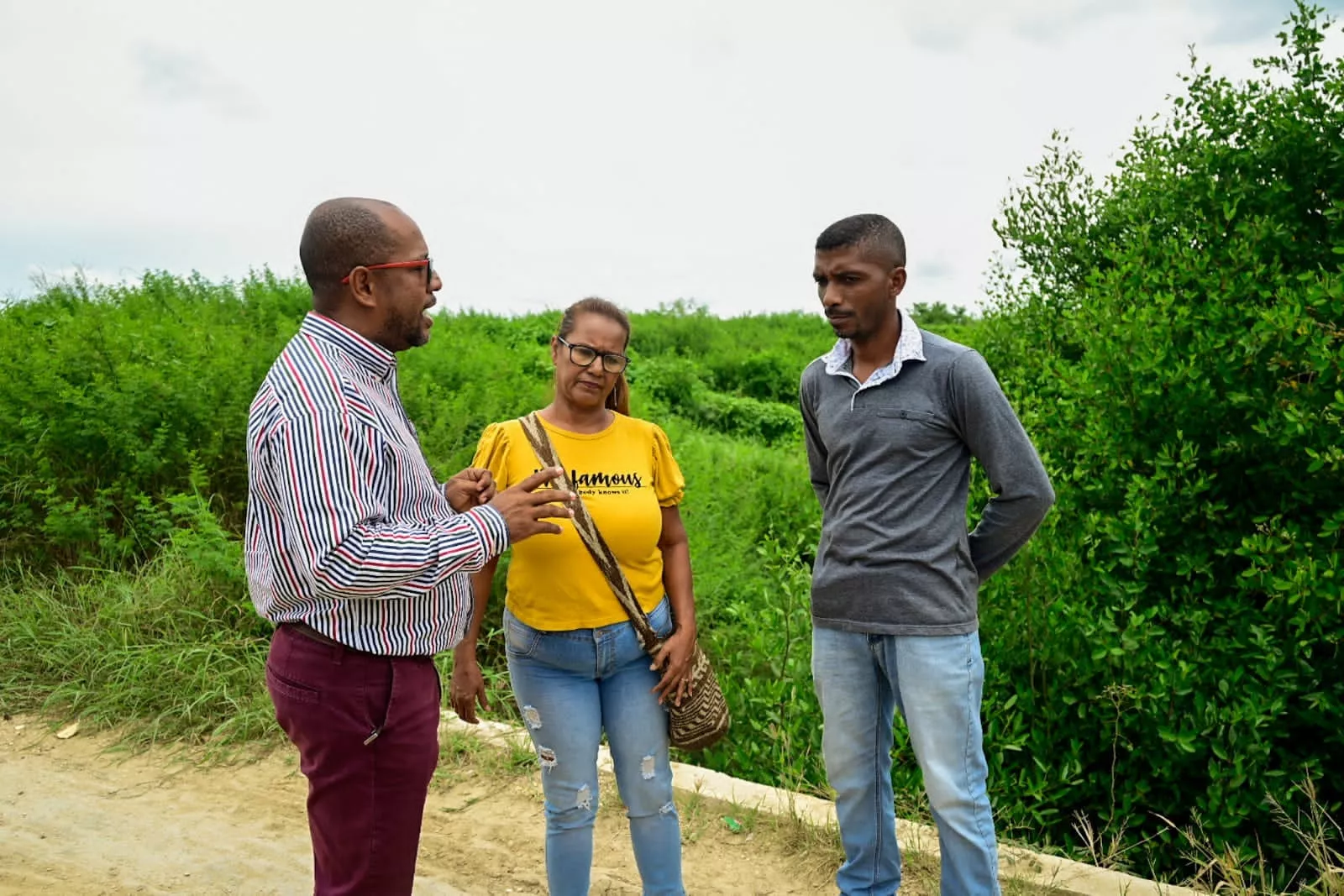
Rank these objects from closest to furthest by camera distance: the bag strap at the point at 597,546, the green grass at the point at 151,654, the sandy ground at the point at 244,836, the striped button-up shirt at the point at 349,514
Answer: the striped button-up shirt at the point at 349,514 < the bag strap at the point at 597,546 < the sandy ground at the point at 244,836 < the green grass at the point at 151,654

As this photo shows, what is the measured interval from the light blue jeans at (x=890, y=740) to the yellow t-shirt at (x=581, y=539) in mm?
616

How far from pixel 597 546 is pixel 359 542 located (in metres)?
0.90

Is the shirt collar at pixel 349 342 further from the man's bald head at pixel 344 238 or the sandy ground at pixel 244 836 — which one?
the sandy ground at pixel 244 836

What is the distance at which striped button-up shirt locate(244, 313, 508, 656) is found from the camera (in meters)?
2.26

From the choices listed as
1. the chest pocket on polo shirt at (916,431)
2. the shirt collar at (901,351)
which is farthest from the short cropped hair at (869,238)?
the chest pocket on polo shirt at (916,431)

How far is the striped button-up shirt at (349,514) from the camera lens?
2.26 meters

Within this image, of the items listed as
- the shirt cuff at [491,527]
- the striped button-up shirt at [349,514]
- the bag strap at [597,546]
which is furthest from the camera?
the bag strap at [597,546]

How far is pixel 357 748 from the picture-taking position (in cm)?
246

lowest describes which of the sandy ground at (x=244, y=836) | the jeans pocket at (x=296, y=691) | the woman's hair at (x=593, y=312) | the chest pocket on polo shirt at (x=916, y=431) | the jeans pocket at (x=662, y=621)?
the sandy ground at (x=244, y=836)

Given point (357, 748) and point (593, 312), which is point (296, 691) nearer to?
point (357, 748)

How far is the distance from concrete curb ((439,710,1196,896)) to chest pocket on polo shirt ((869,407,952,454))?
1.45 m

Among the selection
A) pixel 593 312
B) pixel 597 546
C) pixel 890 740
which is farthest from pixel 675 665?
pixel 593 312

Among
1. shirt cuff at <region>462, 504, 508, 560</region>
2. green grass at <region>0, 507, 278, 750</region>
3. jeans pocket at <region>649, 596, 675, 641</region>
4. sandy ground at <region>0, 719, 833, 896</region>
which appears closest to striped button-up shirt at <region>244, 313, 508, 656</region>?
shirt cuff at <region>462, 504, 508, 560</region>

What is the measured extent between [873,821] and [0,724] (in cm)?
517
